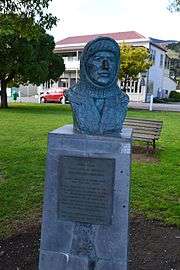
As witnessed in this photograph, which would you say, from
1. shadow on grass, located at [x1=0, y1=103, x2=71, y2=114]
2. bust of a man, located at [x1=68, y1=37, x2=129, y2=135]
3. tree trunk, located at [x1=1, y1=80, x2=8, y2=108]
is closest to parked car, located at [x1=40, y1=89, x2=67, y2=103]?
shadow on grass, located at [x1=0, y1=103, x2=71, y2=114]

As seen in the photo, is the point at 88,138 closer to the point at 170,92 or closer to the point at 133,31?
the point at 133,31

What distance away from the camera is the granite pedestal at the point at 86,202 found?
173 inches

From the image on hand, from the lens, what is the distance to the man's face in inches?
175

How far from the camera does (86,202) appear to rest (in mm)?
4500

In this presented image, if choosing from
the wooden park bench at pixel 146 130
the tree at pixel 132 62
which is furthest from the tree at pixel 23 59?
the wooden park bench at pixel 146 130

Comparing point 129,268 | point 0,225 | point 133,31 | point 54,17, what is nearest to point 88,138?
point 129,268

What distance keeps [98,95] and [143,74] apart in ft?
147

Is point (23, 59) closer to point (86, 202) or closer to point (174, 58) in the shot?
point (86, 202)

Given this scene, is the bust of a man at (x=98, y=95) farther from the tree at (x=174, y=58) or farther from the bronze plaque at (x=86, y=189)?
the tree at (x=174, y=58)

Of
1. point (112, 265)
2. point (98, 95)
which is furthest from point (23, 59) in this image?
point (112, 265)

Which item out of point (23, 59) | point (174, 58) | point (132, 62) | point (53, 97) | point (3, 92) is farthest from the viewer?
point (174, 58)

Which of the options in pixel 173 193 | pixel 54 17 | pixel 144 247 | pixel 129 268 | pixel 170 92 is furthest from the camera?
pixel 170 92

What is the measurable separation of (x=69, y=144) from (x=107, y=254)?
1.18m

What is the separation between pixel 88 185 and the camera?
447 centimetres
